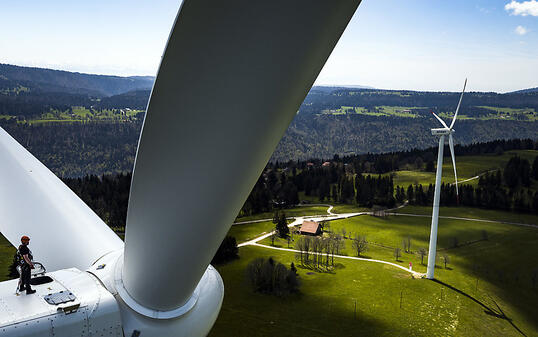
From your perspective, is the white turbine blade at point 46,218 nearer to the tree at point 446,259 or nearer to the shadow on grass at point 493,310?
the shadow on grass at point 493,310

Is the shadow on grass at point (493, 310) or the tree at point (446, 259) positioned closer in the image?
the shadow on grass at point (493, 310)

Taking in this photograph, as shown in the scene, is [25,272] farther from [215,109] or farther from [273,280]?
[273,280]

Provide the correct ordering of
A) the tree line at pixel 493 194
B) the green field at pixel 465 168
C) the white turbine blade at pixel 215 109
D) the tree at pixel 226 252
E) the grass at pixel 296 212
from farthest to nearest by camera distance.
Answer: the green field at pixel 465 168 < the tree line at pixel 493 194 < the grass at pixel 296 212 < the tree at pixel 226 252 < the white turbine blade at pixel 215 109

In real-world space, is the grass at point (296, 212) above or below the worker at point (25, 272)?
below

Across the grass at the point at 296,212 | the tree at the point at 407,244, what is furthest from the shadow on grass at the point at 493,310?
the grass at the point at 296,212

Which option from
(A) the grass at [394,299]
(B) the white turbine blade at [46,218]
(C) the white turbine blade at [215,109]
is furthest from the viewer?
(A) the grass at [394,299]

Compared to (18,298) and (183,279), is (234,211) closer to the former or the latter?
(183,279)

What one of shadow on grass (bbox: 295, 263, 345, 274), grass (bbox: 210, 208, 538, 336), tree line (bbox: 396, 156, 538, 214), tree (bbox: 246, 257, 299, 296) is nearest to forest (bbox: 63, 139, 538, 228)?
tree line (bbox: 396, 156, 538, 214)

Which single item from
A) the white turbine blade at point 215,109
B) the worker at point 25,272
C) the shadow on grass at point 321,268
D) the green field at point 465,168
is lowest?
the shadow on grass at point 321,268

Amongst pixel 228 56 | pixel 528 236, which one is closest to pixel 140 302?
pixel 228 56
